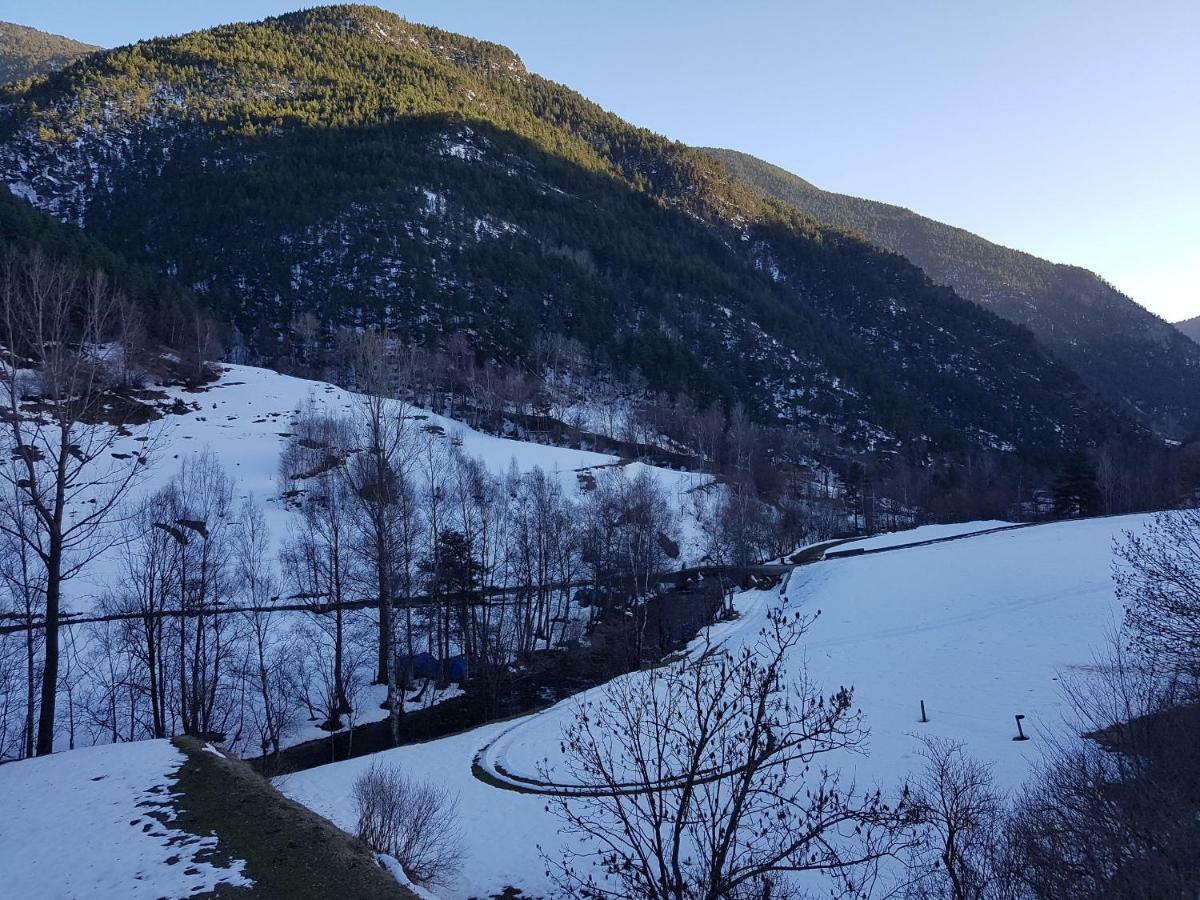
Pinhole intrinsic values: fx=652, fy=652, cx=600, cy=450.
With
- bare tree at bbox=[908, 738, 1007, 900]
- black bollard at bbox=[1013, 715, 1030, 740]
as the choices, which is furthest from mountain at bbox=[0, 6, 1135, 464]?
bare tree at bbox=[908, 738, 1007, 900]

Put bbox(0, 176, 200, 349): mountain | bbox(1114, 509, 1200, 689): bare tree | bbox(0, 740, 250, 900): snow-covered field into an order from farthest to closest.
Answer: bbox(0, 176, 200, 349): mountain → bbox(1114, 509, 1200, 689): bare tree → bbox(0, 740, 250, 900): snow-covered field

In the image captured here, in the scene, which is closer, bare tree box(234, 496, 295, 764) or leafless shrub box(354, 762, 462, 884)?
leafless shrub box(354, 762, 462, 884)

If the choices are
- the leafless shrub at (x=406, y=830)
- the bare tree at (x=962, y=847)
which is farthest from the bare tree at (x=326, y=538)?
the bare tree at (x=962, y=847)

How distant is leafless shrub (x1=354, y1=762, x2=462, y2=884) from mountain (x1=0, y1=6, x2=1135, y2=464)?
10903cm

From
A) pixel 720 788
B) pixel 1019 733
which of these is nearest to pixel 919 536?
pixel 1019 733

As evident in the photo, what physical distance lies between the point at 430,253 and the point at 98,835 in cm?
14394

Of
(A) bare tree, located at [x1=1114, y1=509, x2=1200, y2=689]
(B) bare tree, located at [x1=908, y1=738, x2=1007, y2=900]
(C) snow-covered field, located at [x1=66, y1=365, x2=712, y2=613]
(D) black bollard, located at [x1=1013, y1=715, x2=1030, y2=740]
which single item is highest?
(C) snow-covered field, located at [x1=66, y1=365, x2=712, y2=613]

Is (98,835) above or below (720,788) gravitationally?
below

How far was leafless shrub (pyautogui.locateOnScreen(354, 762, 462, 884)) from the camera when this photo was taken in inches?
502

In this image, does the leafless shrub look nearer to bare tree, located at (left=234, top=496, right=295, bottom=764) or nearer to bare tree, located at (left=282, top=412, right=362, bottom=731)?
bare tree, located at (left=234, top=496, right=295, bottom=764)

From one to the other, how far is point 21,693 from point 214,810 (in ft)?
91.1

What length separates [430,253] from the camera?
142000 millimetres

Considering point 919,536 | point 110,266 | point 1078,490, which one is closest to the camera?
point 919,536

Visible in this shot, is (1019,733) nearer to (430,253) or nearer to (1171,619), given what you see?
(1171,619)
